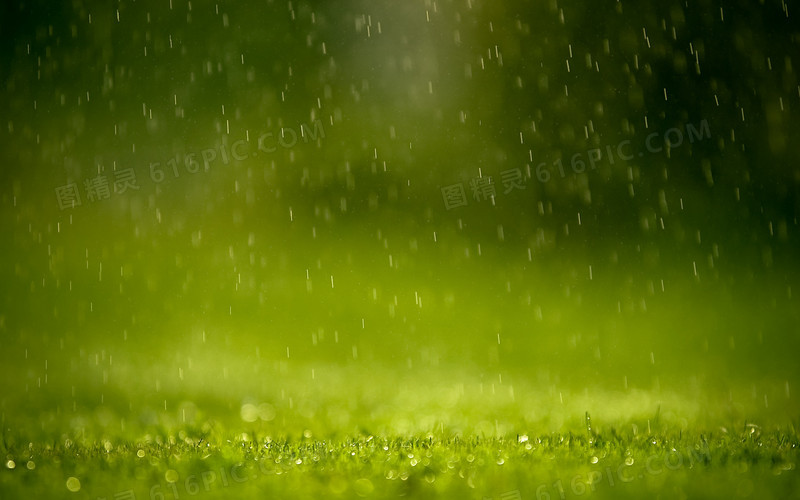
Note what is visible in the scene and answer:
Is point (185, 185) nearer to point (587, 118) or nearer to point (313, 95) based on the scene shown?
point (313, 95)

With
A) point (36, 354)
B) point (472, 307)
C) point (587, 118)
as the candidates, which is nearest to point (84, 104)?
point (36, 354)

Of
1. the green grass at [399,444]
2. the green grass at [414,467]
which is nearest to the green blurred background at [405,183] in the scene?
the green grass at [399,444]

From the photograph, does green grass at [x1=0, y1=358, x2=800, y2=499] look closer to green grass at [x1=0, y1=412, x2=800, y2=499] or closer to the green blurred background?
green grass at [x1=0, y1=412, x2=800, y2=499]

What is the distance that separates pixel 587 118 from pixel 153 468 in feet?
23.6

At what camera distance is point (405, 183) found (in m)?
9.52

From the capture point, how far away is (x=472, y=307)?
8.52 metres

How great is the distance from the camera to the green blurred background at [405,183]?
816 cm

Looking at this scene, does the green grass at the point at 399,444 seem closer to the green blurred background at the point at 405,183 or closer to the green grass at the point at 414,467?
the green grass at the point at 414,467

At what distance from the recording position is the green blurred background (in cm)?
816

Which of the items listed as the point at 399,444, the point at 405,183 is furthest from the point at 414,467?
the point at 405,183

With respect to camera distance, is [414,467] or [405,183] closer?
[414,467]

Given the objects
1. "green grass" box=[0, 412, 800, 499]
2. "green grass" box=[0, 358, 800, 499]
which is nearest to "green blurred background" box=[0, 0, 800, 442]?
"green grass" box=[0, 358, 800, 499]

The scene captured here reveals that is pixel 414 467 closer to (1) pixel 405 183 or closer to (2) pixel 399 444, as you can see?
(2) pixel 399 444

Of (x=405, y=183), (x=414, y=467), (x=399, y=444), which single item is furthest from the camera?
(x=405, y=183)
